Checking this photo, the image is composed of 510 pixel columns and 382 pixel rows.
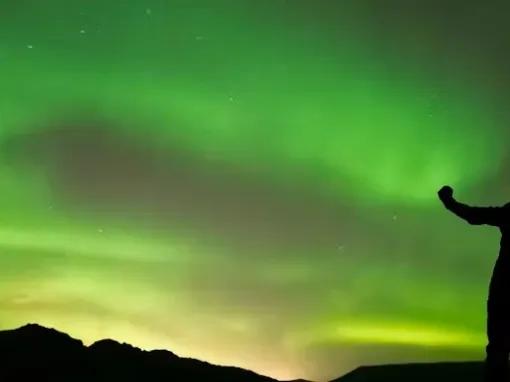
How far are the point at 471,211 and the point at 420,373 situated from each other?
594 centimetres

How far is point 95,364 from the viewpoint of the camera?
19672 millimetres

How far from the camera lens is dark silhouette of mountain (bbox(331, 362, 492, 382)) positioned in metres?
12.3

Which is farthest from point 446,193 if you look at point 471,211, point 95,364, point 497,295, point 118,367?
point 95,364

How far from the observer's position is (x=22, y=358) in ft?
68.2

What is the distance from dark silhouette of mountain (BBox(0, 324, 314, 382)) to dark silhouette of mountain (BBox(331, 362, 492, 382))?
3.71 metres

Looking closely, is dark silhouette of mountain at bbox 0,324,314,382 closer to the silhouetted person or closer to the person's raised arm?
the silhouetted person

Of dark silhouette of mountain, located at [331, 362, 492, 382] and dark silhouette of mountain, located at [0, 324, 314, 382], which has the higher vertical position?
dark silhouette of mountain, located at [0, 324, 314, 382]

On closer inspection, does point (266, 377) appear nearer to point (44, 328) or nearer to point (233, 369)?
point (233, 369)

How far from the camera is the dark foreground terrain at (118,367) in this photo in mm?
12992

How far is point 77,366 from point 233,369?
4.38 m

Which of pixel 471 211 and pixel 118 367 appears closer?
pixel 471 211

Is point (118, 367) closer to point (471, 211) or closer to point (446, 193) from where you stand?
point (446, 193)

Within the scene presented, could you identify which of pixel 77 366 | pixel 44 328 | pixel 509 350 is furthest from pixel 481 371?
pixel 44 328

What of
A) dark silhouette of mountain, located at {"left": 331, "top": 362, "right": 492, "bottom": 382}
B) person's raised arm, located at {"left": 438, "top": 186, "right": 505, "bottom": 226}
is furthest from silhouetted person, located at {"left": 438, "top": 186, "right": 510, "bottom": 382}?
dark silhouette of mountain, located at {"left": 331, "top": 362, "right": 492, "bottom": 382}
